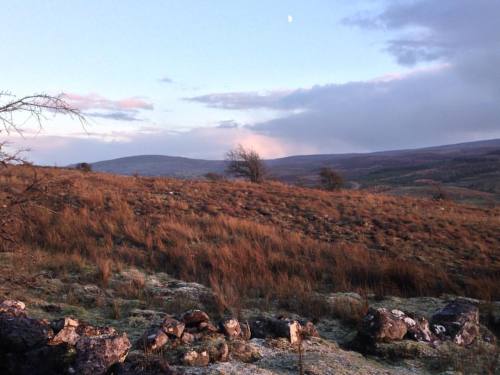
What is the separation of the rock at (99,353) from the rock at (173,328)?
0.67 meters

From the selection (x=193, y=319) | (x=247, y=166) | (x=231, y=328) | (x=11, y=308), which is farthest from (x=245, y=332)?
(x=247, y=166)

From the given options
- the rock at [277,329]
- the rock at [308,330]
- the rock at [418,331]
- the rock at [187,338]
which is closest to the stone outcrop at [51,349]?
the rock at [187,338]

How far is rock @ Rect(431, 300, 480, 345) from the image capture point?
5277 millimetres

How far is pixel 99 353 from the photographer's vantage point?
360 cm

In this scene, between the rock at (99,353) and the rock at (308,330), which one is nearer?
the rock at (99,353)

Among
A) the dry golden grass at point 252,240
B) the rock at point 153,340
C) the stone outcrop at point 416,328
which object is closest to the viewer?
the rock at point 153,340

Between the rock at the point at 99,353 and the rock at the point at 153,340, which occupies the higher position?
the rock at the point at 99,353

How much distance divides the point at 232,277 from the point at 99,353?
13.9 ft

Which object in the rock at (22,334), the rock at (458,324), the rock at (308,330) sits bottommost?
the rock at (458,324)

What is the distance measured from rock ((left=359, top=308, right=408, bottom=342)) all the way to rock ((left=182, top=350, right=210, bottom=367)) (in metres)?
1.84

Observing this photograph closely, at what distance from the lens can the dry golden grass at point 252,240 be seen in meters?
8.05

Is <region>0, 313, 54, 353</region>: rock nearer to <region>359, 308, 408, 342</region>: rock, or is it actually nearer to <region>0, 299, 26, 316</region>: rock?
<region>0, 299, 26, 316</region>: rock

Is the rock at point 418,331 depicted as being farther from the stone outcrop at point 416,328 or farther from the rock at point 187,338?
Answer: the rock at point 187,338

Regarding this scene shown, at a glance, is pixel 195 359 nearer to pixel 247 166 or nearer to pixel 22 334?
pixel 22 334
